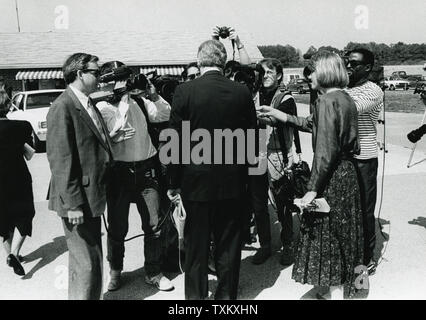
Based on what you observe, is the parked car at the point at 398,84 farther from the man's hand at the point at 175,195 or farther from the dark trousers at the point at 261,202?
the man's hand at the point at 175,195

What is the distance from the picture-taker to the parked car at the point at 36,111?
486 inches

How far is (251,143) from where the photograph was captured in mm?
3443

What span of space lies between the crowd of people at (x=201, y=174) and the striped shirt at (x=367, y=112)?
12 mm

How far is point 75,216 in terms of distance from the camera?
3.12 metres

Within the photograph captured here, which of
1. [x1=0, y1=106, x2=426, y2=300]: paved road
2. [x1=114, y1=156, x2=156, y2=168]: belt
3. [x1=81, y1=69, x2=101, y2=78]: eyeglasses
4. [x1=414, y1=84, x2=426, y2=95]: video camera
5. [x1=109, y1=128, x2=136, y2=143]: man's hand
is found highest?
[x1=81, y1=69, x2=101, y2=78]: eyeglasses

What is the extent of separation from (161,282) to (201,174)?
132cm

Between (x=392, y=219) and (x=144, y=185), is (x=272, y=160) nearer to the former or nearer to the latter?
(x=144, y=185)

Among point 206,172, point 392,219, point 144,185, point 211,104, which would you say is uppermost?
point 211,104

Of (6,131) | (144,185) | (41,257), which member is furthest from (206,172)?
(41,257)

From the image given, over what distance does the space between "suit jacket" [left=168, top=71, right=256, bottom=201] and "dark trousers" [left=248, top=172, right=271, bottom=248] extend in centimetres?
117

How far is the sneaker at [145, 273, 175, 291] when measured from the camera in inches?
159

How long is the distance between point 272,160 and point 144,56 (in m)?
24.5

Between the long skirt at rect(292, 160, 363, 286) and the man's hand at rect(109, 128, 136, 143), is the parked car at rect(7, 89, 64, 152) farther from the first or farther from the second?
the long skirt at rect(292, 160, 363, 286)

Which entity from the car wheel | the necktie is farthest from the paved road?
the car wheel
